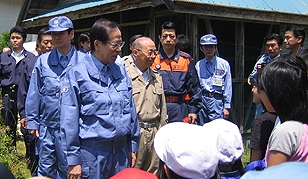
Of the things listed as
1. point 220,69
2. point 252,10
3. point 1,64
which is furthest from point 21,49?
point 252,10

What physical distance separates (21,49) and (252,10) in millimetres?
3813

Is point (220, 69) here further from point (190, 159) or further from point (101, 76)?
point (190, 159)

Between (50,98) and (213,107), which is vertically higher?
(50,98)

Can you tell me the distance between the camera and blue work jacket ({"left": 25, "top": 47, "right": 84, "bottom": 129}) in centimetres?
327

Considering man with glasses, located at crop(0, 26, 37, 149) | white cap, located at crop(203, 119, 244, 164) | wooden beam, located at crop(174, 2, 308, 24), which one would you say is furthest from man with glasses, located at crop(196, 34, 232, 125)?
white cap, located at crop(203, 119, 244, 164)

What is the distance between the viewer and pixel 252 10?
6.14 m

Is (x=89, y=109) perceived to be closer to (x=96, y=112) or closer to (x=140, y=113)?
(x=96, y=112)

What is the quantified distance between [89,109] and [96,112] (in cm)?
6

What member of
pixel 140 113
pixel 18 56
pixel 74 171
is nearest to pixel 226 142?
pixel 74 171

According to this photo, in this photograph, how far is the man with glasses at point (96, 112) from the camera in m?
2.63

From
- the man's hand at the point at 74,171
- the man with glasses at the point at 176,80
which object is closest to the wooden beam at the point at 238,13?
the man with glasses at the point at 176,80

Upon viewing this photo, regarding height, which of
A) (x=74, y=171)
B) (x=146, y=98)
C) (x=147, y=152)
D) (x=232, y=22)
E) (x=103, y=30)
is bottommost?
(x=147, y=152)

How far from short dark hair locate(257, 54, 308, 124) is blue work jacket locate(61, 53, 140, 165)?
45.4 inches

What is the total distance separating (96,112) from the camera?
2658 millimetres
